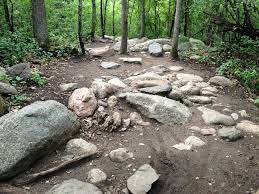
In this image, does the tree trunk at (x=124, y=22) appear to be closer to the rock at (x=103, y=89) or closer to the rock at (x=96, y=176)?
the rock at (x=103, y=89)

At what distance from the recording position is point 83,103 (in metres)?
6.52

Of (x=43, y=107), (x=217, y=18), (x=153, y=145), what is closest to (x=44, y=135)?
(x=43, y=107)

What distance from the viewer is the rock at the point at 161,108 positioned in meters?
6.36

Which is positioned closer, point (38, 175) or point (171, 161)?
point (38, 175)

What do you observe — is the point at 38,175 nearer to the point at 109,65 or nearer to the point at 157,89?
the point at 157,89

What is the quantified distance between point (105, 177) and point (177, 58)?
6.81m

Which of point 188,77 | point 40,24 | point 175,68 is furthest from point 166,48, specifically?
point 40,24

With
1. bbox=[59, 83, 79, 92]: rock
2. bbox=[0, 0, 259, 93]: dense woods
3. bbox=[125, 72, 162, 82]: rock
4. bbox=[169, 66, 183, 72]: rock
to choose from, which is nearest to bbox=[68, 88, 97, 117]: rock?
bbox=[59, 83, 79, 92]: rock

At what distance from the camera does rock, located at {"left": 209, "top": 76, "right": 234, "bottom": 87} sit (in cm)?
866

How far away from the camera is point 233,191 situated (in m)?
4.64

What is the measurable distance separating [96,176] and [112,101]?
2.20 m

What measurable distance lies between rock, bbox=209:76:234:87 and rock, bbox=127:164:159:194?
4.43 meters

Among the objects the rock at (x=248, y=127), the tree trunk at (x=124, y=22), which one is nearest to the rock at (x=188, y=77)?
the rock at (x=248, y=127)

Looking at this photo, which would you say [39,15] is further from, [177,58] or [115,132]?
[115,132]
